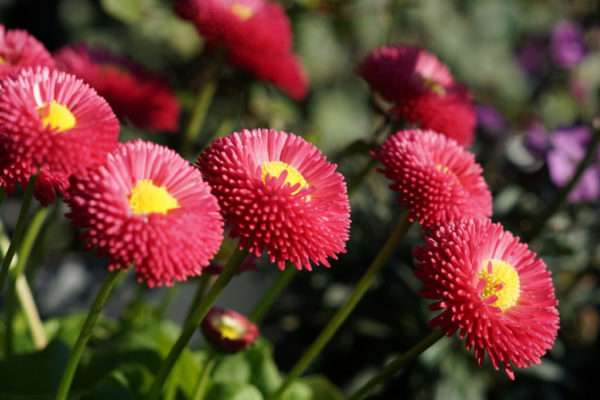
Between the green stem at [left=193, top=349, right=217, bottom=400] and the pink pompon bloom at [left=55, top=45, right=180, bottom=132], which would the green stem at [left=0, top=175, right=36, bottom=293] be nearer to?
the green stem at [left=193, top=349, right=217, bottom=400]

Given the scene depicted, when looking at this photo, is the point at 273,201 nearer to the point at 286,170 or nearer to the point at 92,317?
the point at 286,170

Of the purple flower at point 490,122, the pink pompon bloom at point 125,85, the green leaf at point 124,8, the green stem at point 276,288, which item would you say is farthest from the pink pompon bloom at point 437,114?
the purple flower at point 490,122

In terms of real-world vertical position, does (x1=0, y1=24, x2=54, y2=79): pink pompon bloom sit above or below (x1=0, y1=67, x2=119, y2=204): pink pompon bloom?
below

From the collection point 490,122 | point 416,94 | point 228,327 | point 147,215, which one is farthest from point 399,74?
point 490,122

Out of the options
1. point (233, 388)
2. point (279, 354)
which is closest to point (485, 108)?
point (279, 354)

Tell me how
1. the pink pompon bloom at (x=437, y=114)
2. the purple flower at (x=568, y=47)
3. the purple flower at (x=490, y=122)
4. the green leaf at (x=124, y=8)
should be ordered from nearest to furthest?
the pink pompon bloom at (x=437, y=114) < the green leaf at (x=124, y=8) < the purple flower at (x=490, y=122) < the purple flower at (x=568, y=47)

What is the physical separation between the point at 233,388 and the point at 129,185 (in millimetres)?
321

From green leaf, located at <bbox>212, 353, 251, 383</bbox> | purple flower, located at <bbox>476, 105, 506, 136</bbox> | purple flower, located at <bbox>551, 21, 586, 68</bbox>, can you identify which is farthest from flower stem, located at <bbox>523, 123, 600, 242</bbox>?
purple flower, located at <bbox>551, 21, 586, 68</bbox>

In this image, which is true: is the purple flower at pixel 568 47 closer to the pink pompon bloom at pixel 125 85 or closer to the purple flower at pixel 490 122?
the purple flower at pixel 490 122

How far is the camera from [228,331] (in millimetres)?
754

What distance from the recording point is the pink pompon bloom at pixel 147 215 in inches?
19.8

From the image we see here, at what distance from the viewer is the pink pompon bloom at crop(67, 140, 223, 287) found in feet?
1.65

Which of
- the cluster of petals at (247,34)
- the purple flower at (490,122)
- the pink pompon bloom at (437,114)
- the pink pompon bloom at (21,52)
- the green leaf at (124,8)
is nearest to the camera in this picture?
the pink pompon bloom at (21,52)

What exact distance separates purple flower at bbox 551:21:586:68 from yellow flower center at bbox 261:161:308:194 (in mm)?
1509
